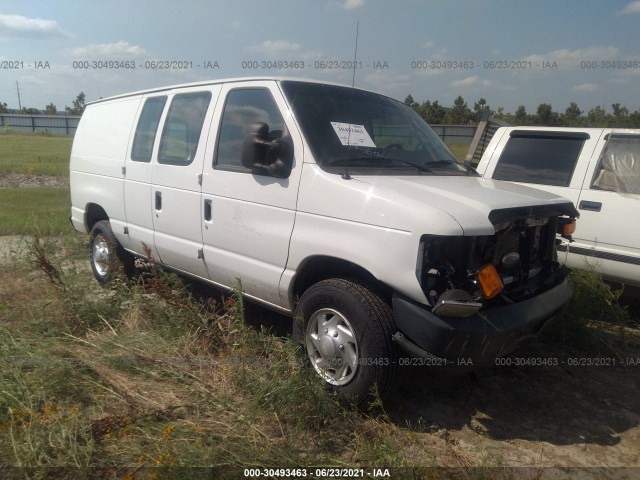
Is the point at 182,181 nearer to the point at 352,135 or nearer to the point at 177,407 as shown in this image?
the point at 352,135

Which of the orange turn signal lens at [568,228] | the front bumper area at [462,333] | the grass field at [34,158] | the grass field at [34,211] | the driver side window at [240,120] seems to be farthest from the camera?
the grass field at [34,158]

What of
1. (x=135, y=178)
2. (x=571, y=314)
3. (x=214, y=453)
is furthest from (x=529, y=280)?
(x=135, y=178)

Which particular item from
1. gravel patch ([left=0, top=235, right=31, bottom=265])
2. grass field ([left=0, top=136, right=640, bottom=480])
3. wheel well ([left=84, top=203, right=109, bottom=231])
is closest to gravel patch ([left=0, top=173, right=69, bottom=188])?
gravel patch ([left=0, top=235, right=31, bottom=265])

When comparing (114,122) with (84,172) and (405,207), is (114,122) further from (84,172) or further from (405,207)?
(405,207)

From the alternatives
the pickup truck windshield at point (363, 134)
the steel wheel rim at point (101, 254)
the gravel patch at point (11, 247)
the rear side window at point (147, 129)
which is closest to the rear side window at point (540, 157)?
the pickup truck windshield at point (363, 134)

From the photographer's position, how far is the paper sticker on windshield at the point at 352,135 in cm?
364

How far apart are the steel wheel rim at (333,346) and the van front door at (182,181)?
4.63 ft

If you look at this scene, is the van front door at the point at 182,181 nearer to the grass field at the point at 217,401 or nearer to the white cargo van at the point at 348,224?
the white cargo van at the point at 348,224

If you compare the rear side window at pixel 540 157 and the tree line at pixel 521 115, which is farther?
the tree line at pixel 521 115

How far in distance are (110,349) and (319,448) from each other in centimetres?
191

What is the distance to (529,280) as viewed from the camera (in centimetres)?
347

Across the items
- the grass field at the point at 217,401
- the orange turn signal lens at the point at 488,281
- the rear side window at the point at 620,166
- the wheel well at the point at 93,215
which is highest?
the rear side window at the point at 620,166

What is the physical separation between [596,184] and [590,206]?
0.25 m

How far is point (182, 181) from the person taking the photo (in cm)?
443
